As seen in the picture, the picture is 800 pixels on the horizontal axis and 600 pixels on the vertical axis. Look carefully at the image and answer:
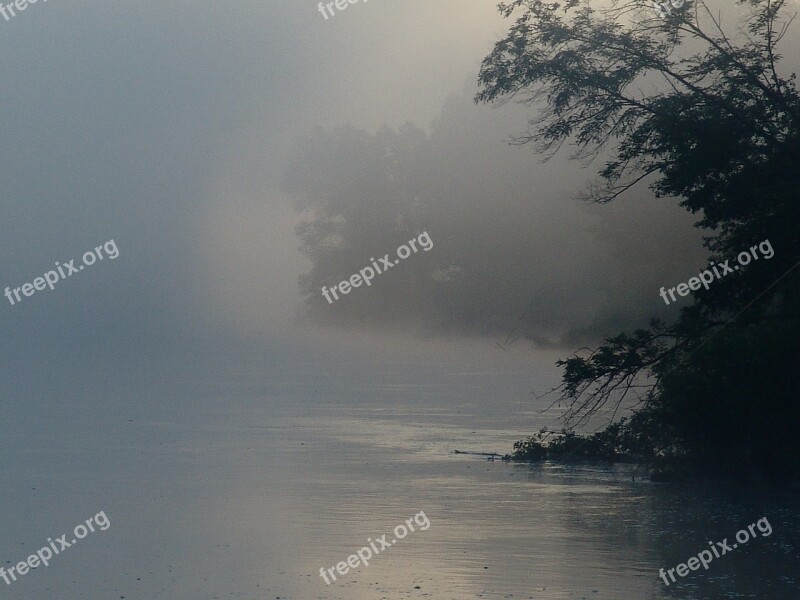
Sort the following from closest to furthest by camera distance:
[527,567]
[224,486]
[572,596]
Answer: [572,596] → [527,567] → [224,486]

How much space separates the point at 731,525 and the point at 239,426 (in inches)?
548

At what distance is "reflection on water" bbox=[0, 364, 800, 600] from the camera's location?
1153 cm

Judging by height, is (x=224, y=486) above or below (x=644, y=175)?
below

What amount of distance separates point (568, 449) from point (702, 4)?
7.83 m

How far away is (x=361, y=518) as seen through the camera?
48.5ft

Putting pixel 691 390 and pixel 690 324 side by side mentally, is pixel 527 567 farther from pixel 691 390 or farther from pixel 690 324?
pixel 690 324

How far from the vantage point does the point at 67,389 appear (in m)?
43.1

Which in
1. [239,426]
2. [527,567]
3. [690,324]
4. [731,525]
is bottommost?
[731,525]

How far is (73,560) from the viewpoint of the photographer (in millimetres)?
12805

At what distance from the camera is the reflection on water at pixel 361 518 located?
37.8 ft

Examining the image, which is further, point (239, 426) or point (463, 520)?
point (239, 426)

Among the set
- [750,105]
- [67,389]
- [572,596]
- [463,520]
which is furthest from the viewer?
[67,389]

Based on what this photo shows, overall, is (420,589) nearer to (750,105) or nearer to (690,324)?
(690,324)

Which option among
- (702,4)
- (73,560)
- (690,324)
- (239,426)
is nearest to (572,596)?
(73,560)
